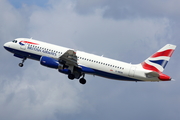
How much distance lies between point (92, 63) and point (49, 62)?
772cm

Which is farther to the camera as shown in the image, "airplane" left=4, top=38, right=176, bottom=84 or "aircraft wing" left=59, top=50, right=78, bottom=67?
"aircraft wing" left=59, top=50, right=78, bottom=67

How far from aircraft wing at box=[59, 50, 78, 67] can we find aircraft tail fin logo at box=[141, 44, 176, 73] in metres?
12.4

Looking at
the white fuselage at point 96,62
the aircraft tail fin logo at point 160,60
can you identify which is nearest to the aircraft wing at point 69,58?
the white fuselage at point 96,62

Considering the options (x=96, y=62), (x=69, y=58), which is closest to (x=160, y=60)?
(x=96, y=62)

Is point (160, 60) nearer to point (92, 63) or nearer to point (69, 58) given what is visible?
point (92, 63)

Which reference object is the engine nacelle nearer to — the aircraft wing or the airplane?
the airplane

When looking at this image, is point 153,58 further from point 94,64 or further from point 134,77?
point 94,64

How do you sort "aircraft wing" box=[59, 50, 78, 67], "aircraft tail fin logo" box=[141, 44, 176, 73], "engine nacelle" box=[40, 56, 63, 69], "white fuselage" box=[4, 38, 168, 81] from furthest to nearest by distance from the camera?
"engine nacelle" box=[40, 56, 63, 69] < "aircraft wing" box=[59, 50, 78, 67] < "white fuselage" box=[4, 38, 168, 81] < "aircraft tail fin logo" box=[141, 44, 176, 73]

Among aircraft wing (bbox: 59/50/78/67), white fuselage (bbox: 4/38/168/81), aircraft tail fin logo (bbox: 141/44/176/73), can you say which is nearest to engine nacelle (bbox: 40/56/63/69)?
aircraft wing (bbox: 59/50/78/67)

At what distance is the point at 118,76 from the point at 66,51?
10.2 m

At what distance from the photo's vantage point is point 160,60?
61.8m

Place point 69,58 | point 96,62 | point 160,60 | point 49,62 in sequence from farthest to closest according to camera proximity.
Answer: point 96,62, point 69,58, point 49,62, point 160,60

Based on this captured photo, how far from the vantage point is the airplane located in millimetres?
61531

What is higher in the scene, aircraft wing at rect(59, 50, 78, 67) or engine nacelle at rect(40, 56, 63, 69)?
aircraft wing at rect(59, 50, 78, 67)
